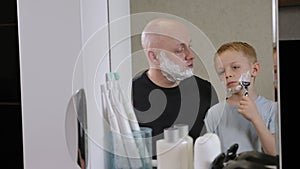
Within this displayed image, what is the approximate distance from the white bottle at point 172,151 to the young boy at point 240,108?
0.08 m

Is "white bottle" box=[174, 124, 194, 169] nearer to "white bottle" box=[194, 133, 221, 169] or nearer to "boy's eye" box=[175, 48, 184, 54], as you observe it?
"white bottle" box=[194, 133, 221, 169]

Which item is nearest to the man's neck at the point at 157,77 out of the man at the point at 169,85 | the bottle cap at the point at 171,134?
the man at the point at 169,85

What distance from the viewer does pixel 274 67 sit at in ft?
2.92

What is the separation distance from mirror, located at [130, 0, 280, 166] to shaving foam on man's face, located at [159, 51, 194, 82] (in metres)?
0.03

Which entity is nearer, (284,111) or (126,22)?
(284,111)

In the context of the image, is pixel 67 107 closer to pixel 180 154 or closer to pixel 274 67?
pixel 180 154

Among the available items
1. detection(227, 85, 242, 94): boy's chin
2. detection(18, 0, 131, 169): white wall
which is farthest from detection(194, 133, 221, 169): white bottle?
detection(18, 0, 131, 169): white wall

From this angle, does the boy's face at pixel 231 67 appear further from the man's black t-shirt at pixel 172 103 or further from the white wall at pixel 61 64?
the white wall at pixel 61 64

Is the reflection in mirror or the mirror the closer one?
the mirror

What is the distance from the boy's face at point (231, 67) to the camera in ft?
3.09

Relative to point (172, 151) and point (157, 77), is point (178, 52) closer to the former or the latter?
point (157, 77)

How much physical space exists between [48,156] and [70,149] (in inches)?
2.5

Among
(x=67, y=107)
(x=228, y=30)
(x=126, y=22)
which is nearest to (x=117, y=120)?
(x=67, y=107)

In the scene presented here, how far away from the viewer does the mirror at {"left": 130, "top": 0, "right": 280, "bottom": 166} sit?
905mm
